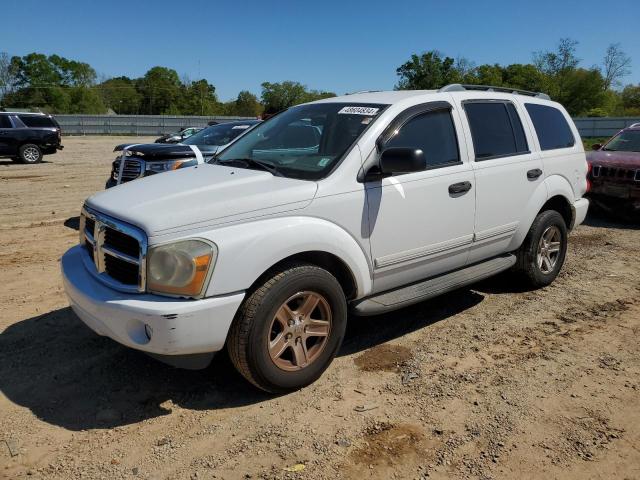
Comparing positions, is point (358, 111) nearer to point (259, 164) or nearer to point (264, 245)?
point (259, 164)

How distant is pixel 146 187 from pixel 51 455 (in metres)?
1.73

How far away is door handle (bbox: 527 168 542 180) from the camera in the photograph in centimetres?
493

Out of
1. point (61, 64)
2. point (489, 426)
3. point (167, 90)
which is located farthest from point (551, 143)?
point (61, 64)

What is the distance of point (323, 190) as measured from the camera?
11.4 ft

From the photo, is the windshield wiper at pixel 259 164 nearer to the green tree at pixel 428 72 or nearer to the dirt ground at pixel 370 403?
the dirt ground at pixel 370 403

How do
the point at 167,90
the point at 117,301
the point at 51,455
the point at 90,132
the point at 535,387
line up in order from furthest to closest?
the point at 167,90 < the point at 90,132 < the point at 535,387 < the point at 117,301 < the point at 51,455

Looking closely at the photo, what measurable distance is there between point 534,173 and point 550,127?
0.77 m

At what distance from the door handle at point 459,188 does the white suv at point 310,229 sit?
0.04 feet

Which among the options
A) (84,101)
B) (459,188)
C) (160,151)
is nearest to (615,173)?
(459,188)

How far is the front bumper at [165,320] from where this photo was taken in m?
2.92

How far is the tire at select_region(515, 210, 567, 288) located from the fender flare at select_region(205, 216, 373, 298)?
234 centimetres

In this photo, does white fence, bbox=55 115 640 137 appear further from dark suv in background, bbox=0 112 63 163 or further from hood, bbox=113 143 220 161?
hood, bbox=113 143 220 161

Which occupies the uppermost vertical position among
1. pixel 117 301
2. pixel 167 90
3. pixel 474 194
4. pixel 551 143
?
pixel 167 90

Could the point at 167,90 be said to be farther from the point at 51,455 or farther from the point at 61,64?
the point at 51,455
